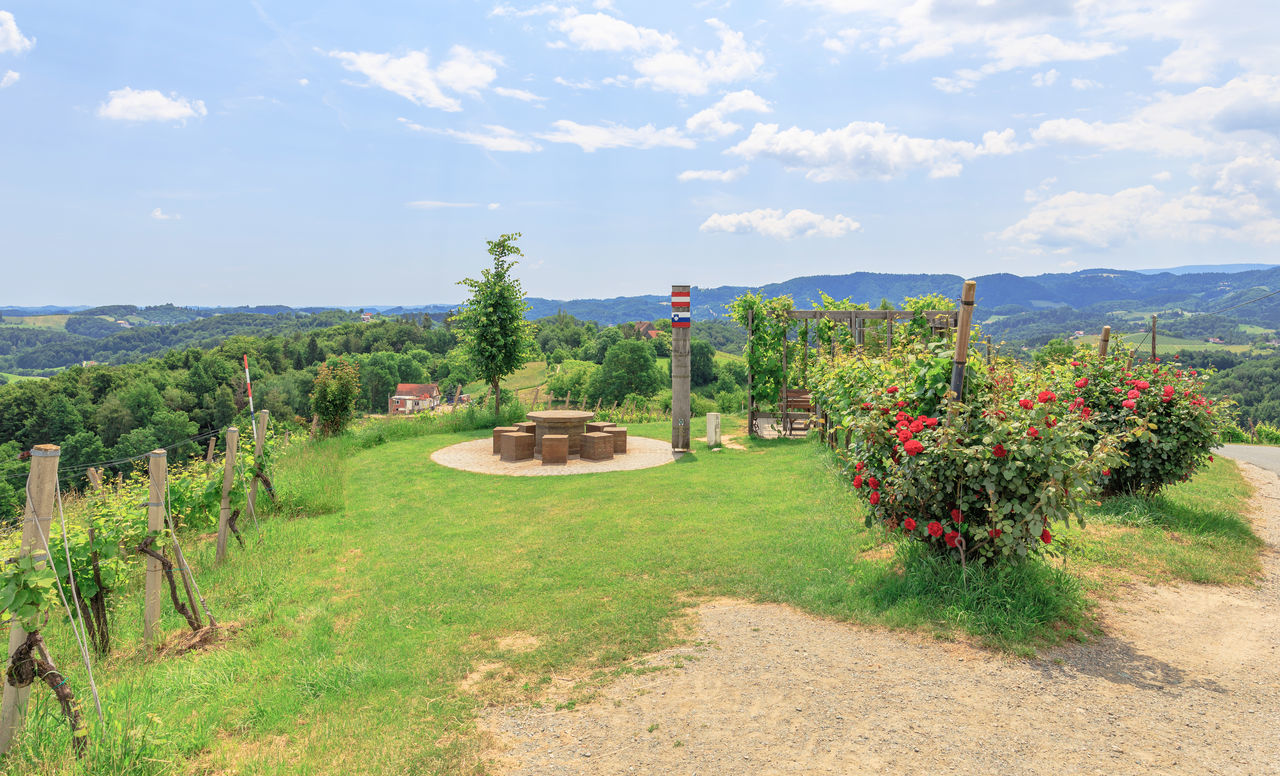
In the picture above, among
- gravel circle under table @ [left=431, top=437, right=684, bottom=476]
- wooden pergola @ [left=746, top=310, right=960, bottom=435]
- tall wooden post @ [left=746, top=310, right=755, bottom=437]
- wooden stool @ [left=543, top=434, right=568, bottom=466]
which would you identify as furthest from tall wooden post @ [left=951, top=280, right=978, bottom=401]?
tall wooden post @ [left=746, top=310, right=755, bottom=437]

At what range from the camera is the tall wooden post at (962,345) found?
16.1 ft

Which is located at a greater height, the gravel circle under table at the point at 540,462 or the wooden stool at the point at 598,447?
the wooden stool at the point at 598,447

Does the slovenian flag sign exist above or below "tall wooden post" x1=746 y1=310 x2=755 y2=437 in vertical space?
above

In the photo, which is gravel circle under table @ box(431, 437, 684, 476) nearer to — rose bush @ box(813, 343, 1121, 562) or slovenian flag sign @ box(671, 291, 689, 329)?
slovenian flag sign @ box(671, 291, 689, 329)

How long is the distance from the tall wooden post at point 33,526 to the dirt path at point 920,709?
225cm

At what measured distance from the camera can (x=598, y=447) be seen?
12391 millimetres

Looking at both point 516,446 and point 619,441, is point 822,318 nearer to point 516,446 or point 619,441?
point 619,441

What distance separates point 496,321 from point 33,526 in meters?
15.0

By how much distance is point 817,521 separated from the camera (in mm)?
7348

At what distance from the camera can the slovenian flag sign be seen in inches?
520

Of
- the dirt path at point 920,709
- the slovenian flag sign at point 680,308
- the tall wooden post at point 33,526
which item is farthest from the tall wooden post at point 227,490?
the slovenian flag sign at point 680,308

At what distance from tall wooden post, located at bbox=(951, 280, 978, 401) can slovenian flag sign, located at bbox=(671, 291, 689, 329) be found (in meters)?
8.18

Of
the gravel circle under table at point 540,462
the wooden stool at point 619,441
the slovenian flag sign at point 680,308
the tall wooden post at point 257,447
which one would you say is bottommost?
the gravel circle under table at point 540,462

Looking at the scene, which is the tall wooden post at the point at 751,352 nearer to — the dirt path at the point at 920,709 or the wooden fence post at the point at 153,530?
the dirt path at the point at 920,709
